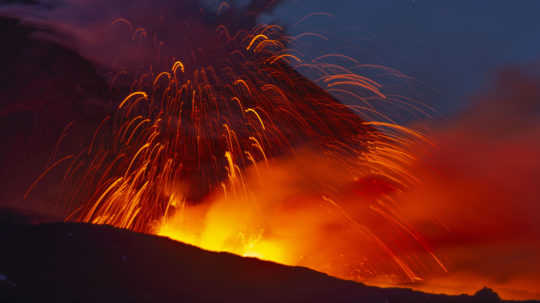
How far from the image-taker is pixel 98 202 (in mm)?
10188

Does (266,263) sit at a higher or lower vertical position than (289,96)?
lower

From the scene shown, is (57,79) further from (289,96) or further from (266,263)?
(266,263)

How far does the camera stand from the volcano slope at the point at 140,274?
3.59m

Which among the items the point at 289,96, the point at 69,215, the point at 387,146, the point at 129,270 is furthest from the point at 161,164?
the point at 129,270

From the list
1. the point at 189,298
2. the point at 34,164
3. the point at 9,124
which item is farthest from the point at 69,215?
the point at 189,298

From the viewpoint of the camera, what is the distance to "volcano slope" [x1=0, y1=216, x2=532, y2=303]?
3592 mm

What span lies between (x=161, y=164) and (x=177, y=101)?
2.48m

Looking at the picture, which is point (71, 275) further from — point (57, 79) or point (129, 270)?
point (57, 79)

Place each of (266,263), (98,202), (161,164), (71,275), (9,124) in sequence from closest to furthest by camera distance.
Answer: (71,275)
(266,263)
(9,124)
(98,202)
(161,164)

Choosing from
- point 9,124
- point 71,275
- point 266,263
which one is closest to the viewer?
point 71,275

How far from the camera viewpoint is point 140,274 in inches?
154

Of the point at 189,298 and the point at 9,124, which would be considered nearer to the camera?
the point at 189,298

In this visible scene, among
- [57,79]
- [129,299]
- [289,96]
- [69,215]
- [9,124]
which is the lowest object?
[129,299]

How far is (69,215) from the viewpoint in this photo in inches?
391
